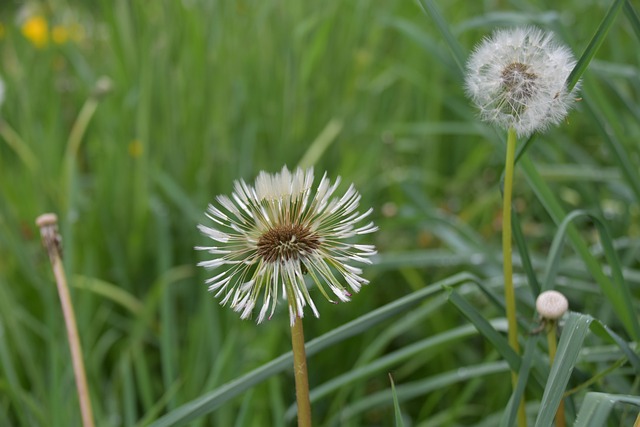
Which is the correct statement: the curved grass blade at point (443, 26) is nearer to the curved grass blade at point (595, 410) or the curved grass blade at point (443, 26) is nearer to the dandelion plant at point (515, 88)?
the dandelion plant at point (515, 88)

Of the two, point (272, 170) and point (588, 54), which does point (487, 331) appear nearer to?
point (588, 54)

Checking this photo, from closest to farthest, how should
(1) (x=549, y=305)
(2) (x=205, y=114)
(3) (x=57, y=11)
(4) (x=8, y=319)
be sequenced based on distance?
(1) (x=549, y=305) < (4) (x=8, y=319) < (2) (x=205, y=114) < (3) (x=57, y=11)

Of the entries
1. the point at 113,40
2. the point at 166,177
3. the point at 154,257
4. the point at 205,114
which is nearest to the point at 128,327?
the point at 154,257

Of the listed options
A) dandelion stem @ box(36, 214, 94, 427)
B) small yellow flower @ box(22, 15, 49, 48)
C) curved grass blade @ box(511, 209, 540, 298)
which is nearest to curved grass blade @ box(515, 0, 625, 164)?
curved grass blade @ box(511, 209, 540, 298)

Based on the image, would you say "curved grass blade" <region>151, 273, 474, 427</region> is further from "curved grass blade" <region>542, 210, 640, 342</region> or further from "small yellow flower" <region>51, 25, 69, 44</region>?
"small yellow flower" <region>51, 25, 69, 44</region>

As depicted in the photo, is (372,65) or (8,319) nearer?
(8,319)

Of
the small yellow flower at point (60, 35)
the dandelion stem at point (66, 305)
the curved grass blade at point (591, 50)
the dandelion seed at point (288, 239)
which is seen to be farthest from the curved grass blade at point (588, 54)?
the small yellow flower at point (60, 35)

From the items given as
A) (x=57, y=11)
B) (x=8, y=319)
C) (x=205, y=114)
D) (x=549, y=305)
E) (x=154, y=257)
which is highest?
(x=57, y=11)

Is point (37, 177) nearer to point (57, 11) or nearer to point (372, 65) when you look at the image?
point (372, 65)
